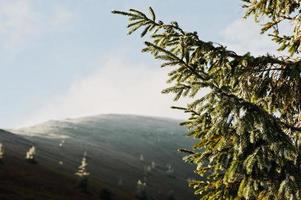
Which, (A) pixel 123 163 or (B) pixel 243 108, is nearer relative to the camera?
(B) pixel 243 108

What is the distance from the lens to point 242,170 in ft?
23.7

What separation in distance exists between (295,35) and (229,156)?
9.87ft

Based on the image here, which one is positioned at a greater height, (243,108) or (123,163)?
(123,163)

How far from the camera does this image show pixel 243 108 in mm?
6672

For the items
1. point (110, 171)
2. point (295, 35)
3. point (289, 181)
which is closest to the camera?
point (289, 181)

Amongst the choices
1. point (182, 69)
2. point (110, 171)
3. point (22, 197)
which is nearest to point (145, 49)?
point (182, 69)

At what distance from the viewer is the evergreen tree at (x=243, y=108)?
671cm

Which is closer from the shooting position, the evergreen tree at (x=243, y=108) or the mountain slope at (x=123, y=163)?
the evergreen tree at (x=243, y=108)

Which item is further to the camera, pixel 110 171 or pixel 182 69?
pixel 110 171

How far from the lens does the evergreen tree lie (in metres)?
6.71

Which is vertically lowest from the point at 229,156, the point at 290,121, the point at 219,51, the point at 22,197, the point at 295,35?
the point at 22,197

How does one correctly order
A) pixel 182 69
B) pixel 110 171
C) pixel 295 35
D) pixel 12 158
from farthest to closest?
pixel 110 171 → pixel 12 158 → pixel 295 35 → pixel 182 69

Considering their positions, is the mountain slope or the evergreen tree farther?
the mountain slope

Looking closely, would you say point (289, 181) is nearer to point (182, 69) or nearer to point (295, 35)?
point (182, 69)
